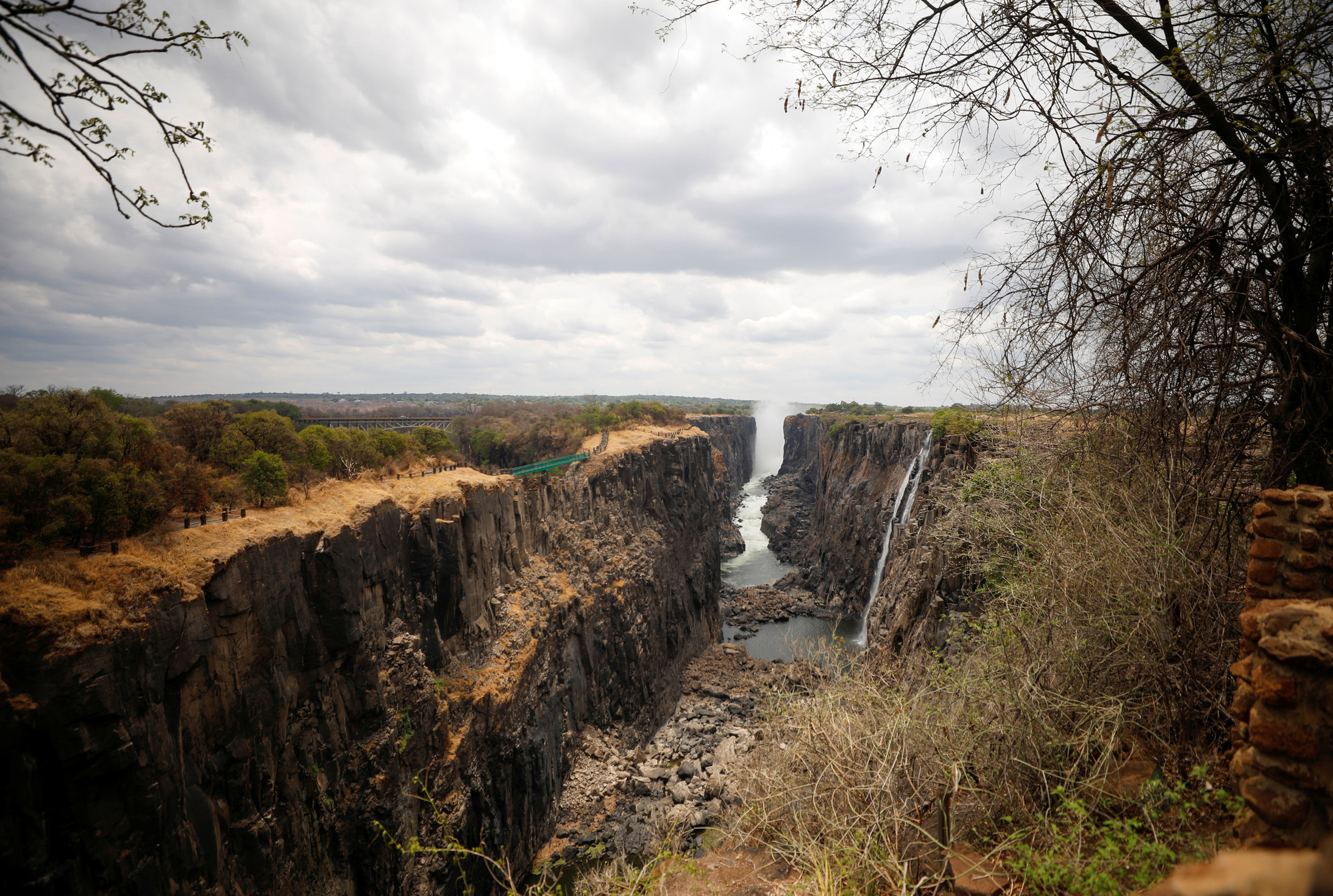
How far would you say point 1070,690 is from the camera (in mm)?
6359

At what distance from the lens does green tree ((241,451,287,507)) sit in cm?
1323

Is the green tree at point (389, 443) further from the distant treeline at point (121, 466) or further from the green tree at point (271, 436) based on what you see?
the green tree at point (271, 436)

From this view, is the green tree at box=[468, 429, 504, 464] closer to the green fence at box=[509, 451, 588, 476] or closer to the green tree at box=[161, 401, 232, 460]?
the green fence at box=[509, 451, 588, 476]

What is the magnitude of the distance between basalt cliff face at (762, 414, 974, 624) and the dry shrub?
1261cm

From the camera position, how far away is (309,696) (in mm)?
12102

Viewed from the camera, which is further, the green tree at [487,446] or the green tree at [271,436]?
the green tree at [487,446]

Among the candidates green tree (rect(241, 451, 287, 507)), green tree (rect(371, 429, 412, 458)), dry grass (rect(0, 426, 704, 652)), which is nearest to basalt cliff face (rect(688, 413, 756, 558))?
green tree (rect(371, 429, 412, 458))

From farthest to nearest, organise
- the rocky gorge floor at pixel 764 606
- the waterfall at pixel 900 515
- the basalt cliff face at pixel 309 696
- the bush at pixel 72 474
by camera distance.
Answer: the rocky gorge floor at pixel 764 606, the waterfall at pixel 900 515, the bush at pixel 72 474, the basalt cliff face at pixel 309 696

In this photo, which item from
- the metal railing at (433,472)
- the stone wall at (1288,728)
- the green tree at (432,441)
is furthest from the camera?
the green tree at (432,441)

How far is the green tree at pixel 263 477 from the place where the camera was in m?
13.2

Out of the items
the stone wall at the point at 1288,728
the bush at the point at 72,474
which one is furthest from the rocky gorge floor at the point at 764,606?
the stone wall at the point at 1288,728

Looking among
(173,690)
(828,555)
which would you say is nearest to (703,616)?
(828,555)

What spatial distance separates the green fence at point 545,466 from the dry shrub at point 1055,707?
20.9 meters

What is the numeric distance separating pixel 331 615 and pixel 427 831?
6.58 metres
